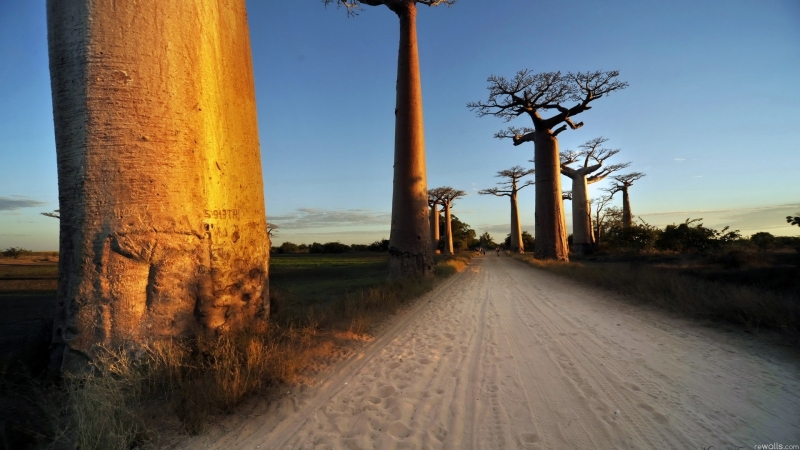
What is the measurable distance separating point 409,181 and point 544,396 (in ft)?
25.5

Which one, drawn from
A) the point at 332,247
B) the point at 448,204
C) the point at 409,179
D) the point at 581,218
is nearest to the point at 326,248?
the point at 332,247

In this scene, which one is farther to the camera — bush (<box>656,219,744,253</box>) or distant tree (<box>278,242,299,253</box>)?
distant tree (<box>278,242,299,253</box>)

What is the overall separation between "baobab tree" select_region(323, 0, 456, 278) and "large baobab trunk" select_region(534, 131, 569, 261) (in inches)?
383

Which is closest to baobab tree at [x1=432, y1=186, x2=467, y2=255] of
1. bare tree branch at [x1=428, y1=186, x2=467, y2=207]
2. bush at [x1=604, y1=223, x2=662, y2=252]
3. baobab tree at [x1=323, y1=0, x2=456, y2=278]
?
bare tree branch at [x1=428, y1=186, x2=467, y2=207]

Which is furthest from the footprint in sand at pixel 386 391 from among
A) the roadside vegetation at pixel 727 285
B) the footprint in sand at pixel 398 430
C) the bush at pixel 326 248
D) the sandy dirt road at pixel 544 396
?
the bush at pixel 326 248

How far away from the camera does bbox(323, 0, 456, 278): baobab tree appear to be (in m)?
9.98

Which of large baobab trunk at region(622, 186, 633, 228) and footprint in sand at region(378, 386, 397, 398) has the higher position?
large baobab trunk at region(622, 186, 633, 228)

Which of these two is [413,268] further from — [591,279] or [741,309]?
[741,309]

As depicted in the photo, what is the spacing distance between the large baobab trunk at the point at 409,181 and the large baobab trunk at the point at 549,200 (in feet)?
32.0

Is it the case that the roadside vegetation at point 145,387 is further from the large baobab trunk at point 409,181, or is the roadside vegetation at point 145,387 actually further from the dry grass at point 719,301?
the large baobab trunk at point 409,181

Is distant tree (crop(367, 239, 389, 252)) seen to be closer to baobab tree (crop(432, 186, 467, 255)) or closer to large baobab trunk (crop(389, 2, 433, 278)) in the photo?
baobab tree (crop(432, 186, 467, 255))

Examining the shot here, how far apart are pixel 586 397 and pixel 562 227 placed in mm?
17107

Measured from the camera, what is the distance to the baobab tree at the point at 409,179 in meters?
9.98

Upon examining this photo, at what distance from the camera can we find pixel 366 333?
4.82m
